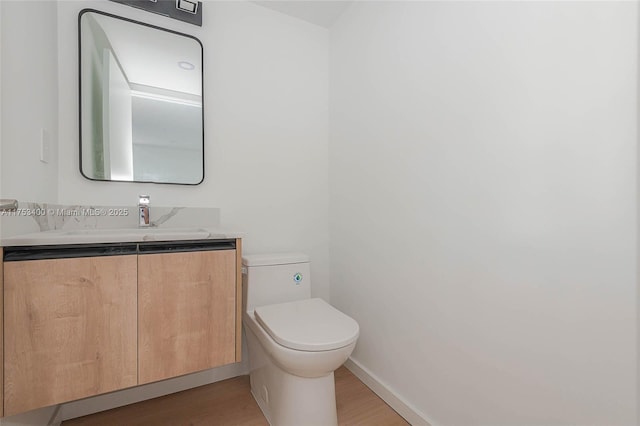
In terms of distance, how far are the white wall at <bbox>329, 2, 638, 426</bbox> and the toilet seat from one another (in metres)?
0.37

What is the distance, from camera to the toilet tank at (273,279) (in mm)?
1556

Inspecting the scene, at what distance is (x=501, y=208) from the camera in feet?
3.42

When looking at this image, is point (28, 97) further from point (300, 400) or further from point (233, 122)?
point (300, 400)

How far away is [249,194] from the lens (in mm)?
1820

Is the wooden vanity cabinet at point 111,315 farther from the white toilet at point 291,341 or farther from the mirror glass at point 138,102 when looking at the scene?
the mirror glass at point 138,102

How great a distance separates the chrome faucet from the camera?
1477mm

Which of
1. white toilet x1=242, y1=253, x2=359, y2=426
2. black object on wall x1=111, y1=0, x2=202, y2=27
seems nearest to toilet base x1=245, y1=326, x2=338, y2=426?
white toilet x1=242, y1=253, x2=359, y2=426

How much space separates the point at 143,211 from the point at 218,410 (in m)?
1.07

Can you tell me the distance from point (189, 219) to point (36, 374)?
2.87 ft

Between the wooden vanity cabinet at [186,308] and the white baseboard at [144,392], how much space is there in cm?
62

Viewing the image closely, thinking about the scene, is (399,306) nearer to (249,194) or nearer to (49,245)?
(249,194)

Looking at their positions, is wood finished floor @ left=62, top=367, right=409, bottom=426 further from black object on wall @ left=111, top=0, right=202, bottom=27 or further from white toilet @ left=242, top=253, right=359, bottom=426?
black object on wall @ left=111, top=0, right=202, bottom=27

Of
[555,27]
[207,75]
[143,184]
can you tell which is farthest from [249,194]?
[555,27]

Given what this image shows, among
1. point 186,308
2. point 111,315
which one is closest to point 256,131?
point 186,308
